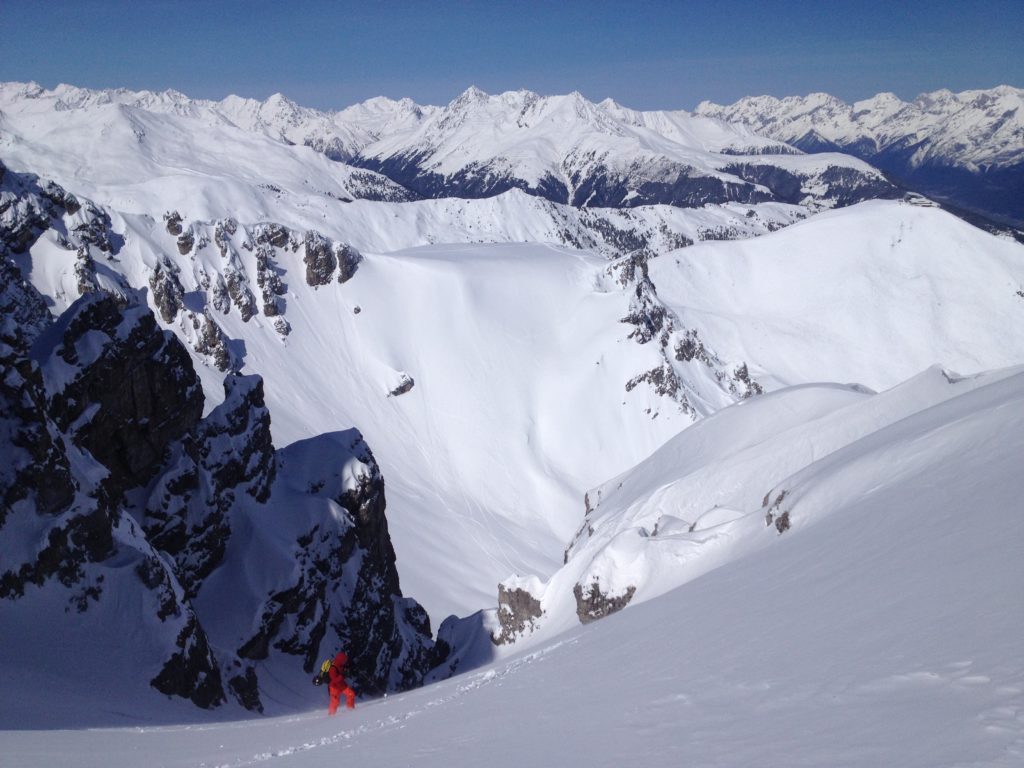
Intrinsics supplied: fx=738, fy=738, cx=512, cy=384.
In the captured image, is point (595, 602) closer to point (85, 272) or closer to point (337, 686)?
point (337, 686)

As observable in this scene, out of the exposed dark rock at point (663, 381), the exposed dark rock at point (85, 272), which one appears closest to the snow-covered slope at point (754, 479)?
the exposed dark rock at point (663, 381)

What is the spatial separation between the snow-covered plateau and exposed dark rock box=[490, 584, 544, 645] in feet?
0.70

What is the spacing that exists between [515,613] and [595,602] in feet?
39.1

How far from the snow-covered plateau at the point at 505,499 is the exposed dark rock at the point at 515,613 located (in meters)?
0.21

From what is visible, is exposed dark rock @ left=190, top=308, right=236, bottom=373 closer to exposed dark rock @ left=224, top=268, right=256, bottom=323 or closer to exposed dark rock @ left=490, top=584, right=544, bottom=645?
exposed dark rock @ left=224, top=268, right=256, bottom=323

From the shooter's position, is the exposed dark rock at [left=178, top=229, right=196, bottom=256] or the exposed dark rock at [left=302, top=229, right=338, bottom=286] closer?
the exposed dark rock at [left=178, top=229, right=196, bottom=256]

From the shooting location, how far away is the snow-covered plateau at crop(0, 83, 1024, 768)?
7703 millimetres

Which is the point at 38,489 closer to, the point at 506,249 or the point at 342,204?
the point at 506,249

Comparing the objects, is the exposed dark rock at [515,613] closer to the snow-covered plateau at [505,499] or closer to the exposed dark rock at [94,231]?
the snow-covered plateau at [505,499]

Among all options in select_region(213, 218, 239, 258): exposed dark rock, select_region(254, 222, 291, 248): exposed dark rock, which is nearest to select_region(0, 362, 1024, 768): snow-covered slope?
select_region(213, 218, 239, 258): exposed dark rock

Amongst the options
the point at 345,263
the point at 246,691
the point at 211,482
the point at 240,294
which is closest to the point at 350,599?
the point at 211,482

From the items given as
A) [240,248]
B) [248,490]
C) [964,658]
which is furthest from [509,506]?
[964,658]

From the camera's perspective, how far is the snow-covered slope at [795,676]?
5.41 meters

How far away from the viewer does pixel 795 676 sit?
23.2 feet
